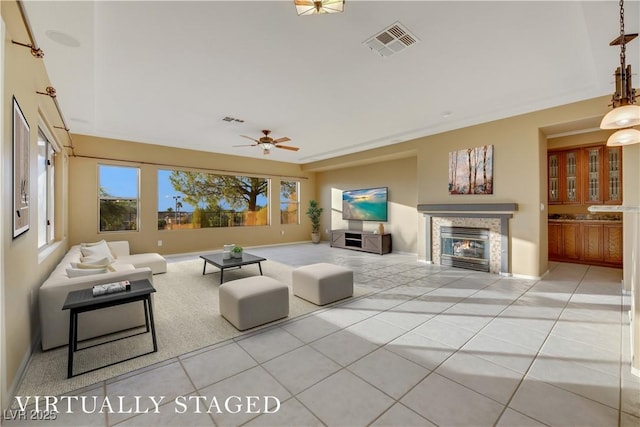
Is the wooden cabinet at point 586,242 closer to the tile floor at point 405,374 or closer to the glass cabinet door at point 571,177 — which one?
the glass cabinet door at point 571,177

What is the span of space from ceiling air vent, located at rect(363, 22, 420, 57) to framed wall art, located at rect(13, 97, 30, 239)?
118 inches

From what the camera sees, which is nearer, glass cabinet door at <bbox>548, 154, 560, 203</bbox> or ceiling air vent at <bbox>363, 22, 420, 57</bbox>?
ceiling air vent at <bbox>363, 22, 420, 57</bbox>

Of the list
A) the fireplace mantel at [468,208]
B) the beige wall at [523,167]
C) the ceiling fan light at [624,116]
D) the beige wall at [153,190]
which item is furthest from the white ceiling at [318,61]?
the fireplace mantel at [468,208]

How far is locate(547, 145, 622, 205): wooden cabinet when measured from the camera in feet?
17.6

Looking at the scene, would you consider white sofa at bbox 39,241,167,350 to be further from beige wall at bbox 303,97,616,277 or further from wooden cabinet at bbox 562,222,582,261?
wooden cabinet at bbox 562,222,582,261

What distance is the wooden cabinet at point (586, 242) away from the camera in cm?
532

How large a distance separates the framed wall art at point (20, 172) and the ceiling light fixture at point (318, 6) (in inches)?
88.3

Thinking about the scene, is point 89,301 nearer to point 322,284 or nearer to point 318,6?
point 322,284

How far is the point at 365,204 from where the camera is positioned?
830 cm

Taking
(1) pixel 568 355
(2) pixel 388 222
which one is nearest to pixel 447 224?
(2) pixel 388 222

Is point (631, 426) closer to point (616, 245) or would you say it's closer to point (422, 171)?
point (422, 171)

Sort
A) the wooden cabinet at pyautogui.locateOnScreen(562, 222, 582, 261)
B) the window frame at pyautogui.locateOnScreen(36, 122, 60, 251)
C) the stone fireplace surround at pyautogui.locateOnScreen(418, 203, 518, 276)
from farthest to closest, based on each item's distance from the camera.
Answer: the wooden cabinet at pyautogui.locateOnScreen(562, 222, 582, 261) → the stone fireplace surround at pyautogui.locateOnScreen(418, 203, 518, 276) → the window frame at pyautogui.locateOnScreen(36, 122, 60, 251)

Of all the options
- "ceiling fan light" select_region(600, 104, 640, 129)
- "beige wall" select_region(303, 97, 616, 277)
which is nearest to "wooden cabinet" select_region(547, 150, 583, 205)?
"beige wall" select_region(303, 97, 616, 277)

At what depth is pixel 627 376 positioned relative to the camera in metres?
2.00
